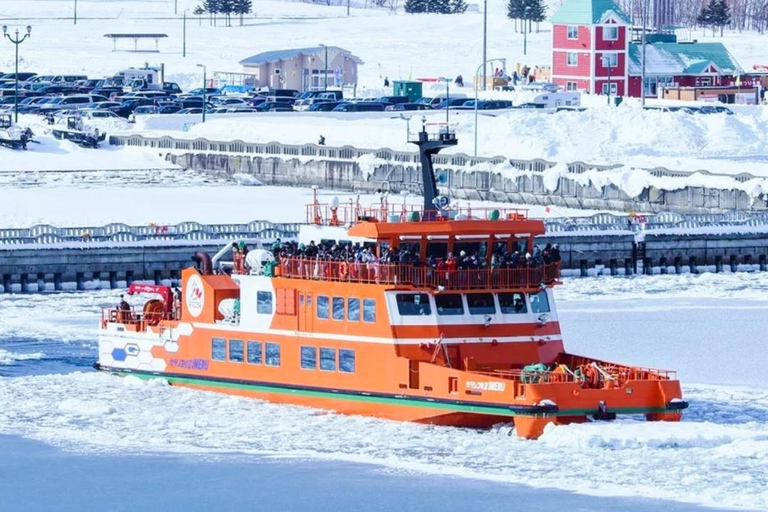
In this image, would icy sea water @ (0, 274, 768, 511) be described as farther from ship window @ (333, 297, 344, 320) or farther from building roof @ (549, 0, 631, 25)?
building roof @ (549, 0, 631, 25)

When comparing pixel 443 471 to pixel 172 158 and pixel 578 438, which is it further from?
pixel 172 158

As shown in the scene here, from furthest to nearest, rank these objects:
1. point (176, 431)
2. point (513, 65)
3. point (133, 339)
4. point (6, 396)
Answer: point (513, 65)
point (133, 339)
point (6, 396)
point (176, 431)

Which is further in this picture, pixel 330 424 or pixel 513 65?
pixel 513 65

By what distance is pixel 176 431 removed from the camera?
3734cm

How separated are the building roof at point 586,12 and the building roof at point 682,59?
4.49 m

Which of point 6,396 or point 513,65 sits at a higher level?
point 513,65

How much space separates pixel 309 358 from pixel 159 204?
113 feet

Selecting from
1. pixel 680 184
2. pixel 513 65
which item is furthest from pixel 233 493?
pixel 513 65

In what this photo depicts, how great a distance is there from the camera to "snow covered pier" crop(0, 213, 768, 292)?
58.0 m

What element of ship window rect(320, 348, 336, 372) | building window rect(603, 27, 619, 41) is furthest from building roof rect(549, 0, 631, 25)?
ship window rect(320, 348, 336, 372)

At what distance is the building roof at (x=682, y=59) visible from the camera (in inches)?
5069

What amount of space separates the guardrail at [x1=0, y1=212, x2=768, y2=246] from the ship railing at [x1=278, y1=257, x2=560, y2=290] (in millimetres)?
18961

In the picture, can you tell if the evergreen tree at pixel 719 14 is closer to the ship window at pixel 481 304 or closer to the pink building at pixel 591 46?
the pink building at pixel 591 46

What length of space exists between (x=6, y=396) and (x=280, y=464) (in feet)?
27.2
